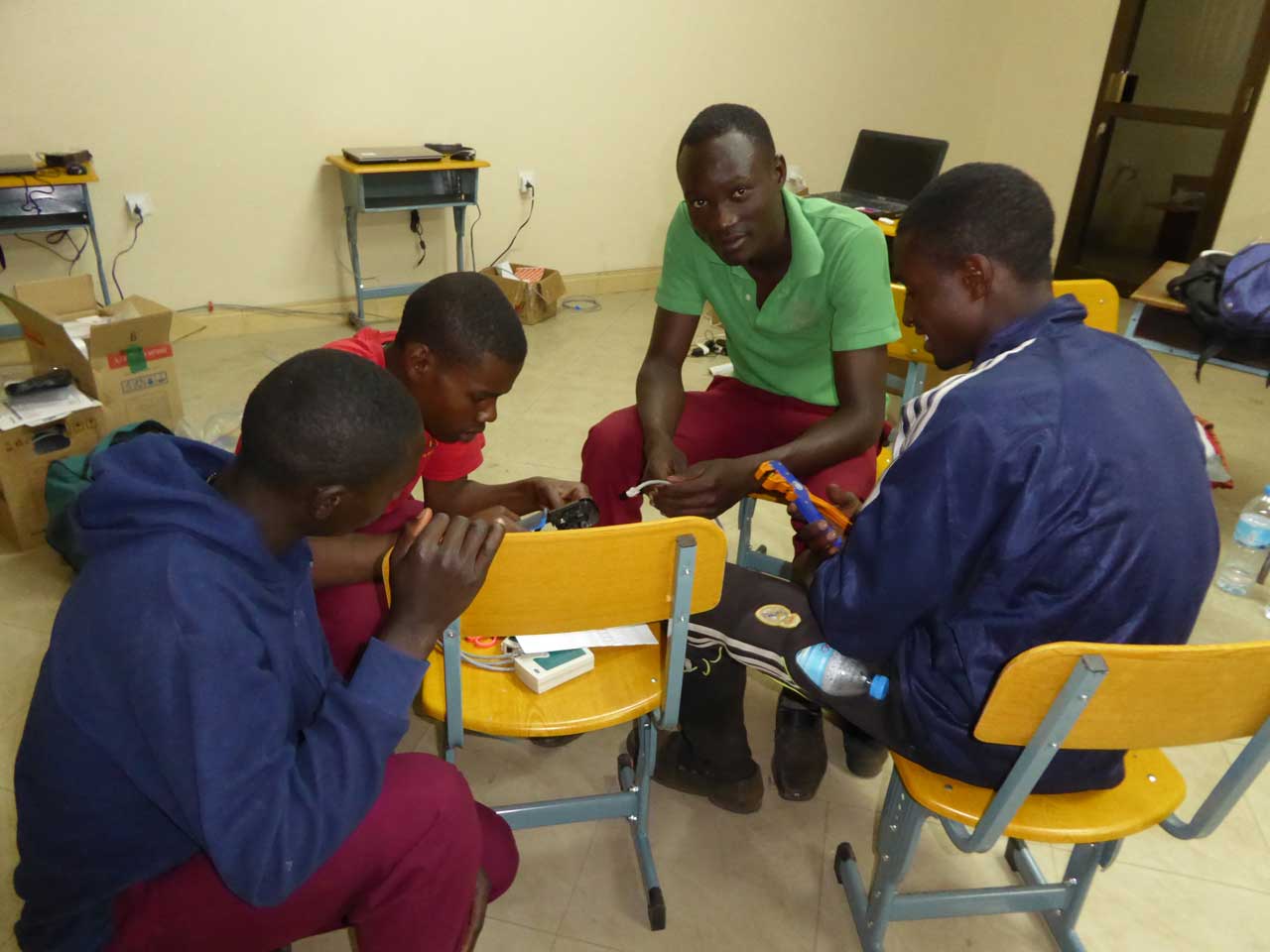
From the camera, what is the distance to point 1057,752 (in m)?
1.16

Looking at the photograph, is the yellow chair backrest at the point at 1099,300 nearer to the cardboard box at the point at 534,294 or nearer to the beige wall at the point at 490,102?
the cardboard box at the point at 534,294

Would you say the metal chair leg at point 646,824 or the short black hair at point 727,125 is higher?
the short black hair at point 727,125

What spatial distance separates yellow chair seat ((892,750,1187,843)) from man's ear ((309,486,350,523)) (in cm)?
86

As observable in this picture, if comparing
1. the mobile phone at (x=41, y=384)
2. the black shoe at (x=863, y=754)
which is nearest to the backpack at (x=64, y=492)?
the mobile phone at (x=41, y=384)

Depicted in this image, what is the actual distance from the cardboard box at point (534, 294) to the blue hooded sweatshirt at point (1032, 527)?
3539 mm

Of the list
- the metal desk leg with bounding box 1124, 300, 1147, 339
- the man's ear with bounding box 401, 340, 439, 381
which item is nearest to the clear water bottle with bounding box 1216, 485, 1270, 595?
the metal desk leg with bounding box 1124, 300, 1147, 339

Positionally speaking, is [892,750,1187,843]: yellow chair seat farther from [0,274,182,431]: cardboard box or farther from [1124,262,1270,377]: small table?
[0,274,182,431]: cardboard box

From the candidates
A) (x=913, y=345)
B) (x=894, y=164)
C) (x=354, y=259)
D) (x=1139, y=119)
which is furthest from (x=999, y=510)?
(x=1139, y=119)

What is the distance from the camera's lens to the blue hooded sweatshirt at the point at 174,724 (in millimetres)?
829

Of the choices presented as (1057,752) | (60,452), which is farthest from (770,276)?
(60,452)

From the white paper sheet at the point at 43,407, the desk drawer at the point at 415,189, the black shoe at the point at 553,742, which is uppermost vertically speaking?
the desk drawer at the point at 415,189

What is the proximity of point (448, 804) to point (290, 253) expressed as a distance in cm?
377

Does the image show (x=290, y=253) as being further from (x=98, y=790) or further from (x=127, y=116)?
(x=98, y=790)

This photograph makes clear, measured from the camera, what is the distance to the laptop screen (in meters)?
4.28
